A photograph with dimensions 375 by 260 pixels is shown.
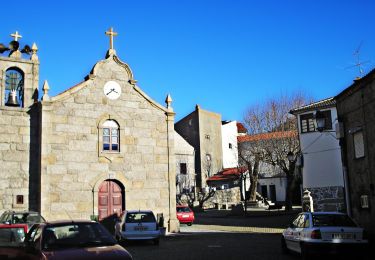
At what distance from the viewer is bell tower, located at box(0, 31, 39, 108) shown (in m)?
21.7

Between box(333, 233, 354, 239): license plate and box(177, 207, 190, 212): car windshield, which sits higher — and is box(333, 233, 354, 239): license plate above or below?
below

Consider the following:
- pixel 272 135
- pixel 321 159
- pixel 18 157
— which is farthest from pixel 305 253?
pixel 272 135

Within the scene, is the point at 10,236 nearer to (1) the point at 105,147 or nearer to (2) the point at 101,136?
(2) the point at 101,136

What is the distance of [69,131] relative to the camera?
2197 centimetres

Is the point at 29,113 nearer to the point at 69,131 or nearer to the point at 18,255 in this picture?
the point at 69,131

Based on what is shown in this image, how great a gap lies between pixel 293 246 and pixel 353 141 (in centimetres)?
617

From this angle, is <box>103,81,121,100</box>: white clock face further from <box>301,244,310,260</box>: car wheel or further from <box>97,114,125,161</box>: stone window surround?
<box>301,244,310,260</box>: car wheel

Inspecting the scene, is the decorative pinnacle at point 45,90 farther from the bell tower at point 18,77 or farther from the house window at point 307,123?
the house window at point 307,123

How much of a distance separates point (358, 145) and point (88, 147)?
12697 mm

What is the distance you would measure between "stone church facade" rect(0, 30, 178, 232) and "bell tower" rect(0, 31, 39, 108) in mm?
48

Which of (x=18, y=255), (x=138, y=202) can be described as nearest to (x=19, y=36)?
(x=138, y=202)

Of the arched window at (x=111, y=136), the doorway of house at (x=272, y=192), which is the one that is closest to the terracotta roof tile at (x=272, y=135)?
the doorway of house at (x=272, y=192)

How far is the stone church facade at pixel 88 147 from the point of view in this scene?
21.0 m

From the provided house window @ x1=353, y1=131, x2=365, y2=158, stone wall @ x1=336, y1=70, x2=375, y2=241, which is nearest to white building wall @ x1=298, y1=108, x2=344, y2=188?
stone wall @ x1=336, y1=70, x2=375, y2=241
